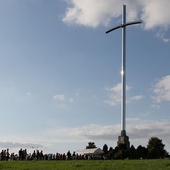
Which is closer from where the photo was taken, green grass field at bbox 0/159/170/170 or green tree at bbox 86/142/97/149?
green grass field at bbox 0/159/170/170

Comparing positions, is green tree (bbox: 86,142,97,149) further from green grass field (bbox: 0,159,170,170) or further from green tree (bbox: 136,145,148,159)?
green grass field (bbox: 0,159,170,170)

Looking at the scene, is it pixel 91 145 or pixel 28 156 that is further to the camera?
pixel 91 145

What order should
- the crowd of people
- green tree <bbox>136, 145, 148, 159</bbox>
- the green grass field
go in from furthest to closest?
1. green tree <bbox>136, 145, 148, 159</bbox>
2. the crowd of people
3. the green grass field

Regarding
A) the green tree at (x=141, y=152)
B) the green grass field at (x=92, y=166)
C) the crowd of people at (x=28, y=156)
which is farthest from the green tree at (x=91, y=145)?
the green grass field at (x=92, y=166)

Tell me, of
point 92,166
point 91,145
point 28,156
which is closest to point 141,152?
point 28,156

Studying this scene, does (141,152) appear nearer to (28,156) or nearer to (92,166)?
(28,156)

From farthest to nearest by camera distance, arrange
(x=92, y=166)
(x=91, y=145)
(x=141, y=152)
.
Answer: (x=91, y=145) → (x=141, y=152) → (x=92, y=166)

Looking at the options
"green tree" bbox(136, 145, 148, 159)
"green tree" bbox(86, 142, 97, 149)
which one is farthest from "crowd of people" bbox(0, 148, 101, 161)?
"green tree" bbox(86, 142, 97, 149)

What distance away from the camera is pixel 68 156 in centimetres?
5644

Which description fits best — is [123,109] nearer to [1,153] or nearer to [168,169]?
[1,153]

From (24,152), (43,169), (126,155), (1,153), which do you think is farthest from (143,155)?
(43,169)

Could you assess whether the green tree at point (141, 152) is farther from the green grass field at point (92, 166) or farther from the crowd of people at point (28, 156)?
the green grass field at point (92, 166)

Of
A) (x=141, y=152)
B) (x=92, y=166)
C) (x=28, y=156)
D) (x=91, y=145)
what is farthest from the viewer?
(x=91, y=145)

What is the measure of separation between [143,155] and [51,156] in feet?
61.4
